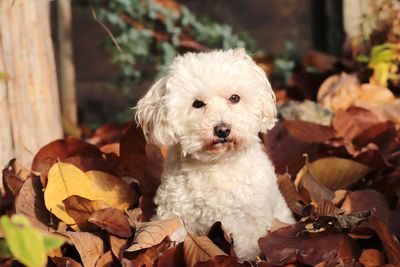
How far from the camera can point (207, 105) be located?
2670mm

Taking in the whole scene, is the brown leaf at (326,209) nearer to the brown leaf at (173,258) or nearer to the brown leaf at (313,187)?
the brown leaf at (313,187)

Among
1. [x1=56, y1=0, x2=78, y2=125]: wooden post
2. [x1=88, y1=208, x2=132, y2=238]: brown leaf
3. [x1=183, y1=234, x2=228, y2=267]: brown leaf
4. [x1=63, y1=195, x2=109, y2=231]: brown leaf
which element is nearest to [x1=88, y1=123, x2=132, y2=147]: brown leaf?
[x1=56, y1=0, x2=78, y2=125]: wooden post

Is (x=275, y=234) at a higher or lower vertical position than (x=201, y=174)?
lower

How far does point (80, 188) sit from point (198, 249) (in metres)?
0.76

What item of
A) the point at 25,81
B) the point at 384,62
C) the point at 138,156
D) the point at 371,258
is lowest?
the point at 371,258

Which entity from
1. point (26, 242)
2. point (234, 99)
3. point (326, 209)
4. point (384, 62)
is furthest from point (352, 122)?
point (26, 242)

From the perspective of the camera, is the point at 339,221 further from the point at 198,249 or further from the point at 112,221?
the point at 112,221

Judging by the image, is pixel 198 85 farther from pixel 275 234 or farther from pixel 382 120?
pixel 382 120

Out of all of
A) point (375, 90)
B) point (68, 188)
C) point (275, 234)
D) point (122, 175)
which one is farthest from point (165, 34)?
point (275, 234)

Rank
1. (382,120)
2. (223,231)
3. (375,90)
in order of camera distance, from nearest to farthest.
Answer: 1. (223,231)
2. (382,120)
3. (375,90)

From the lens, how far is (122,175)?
3.34 metres

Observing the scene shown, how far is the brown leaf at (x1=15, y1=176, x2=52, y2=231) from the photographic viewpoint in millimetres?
2885

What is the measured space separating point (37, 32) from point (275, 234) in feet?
5.47

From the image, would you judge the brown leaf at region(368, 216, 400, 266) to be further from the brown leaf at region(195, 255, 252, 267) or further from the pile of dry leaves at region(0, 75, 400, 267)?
the brown leaf at region(195, 255, 252, 267)
